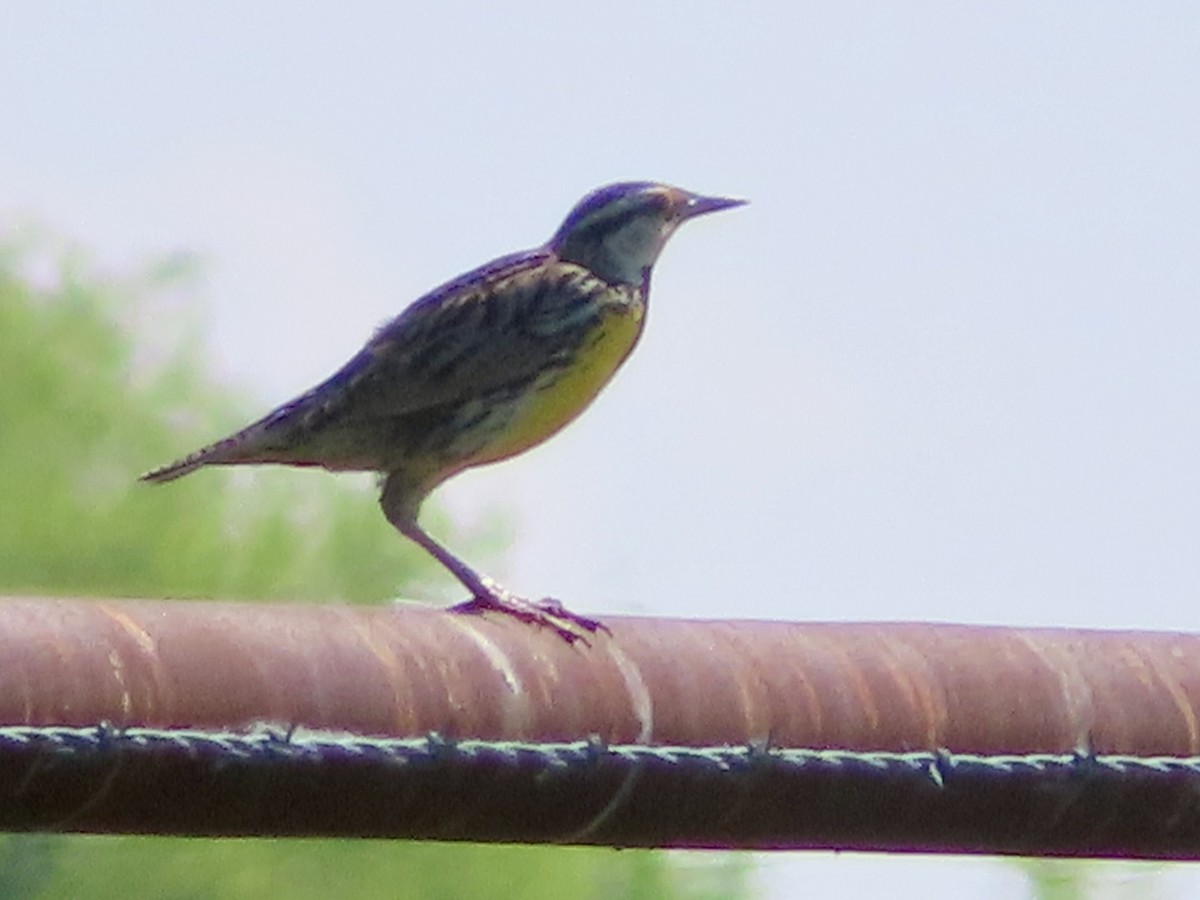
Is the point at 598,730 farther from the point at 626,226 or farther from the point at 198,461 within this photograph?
the point at 626,226

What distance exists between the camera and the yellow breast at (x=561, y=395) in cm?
812

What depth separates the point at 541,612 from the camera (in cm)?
535

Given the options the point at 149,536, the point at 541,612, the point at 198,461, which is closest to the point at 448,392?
the point at 198,461

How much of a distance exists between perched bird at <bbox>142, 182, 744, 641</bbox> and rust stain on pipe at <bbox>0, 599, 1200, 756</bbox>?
3367 millimetres

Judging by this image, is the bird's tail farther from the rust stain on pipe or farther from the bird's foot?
the rust stain on pipe

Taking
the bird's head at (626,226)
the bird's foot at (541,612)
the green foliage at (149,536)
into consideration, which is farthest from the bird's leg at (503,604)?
the green foliage at (149,536)

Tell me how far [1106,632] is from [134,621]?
137 cm

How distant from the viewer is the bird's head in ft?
29.8

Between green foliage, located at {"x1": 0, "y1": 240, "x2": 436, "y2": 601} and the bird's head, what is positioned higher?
the bird's head

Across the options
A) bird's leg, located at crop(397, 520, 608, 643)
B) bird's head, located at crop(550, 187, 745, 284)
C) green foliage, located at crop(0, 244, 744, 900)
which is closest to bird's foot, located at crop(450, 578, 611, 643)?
bird's leg, located at crop(397, 520, 608, 643)

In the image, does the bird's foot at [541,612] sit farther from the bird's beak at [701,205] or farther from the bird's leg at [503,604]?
the bird's beak at [701,205]

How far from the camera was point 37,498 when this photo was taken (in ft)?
97.9

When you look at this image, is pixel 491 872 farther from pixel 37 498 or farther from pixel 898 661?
pixel 898 661

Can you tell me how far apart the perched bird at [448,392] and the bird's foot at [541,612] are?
88 centimetres
